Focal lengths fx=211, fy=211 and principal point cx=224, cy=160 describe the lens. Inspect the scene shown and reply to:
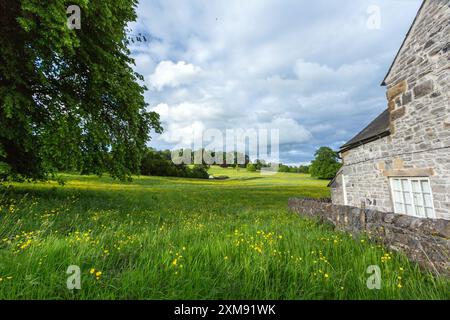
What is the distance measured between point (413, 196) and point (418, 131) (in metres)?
2.23

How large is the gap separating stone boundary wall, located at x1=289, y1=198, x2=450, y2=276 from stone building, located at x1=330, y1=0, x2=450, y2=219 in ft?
2.60

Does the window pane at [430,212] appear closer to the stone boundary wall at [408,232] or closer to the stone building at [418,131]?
the stone building at [418,131]

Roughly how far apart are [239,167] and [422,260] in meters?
71.8

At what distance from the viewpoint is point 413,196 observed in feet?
23.9

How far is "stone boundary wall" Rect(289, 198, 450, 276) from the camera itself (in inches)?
140

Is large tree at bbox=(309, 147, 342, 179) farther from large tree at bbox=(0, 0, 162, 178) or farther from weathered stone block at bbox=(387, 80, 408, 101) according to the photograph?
large tree at bbox=(0, 0, 162, 178)

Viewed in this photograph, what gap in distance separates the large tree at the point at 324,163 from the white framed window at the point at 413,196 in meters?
61.5

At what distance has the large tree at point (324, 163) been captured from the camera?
2556 inches

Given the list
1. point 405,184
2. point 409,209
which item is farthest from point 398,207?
point 405,184

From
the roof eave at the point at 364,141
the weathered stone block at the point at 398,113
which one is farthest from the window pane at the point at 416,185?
the weathered stone block at the point at 398,113

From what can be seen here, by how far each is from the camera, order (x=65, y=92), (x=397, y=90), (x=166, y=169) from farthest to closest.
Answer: (x=166, y=169) < (x=65, y=92) < (x=397, y=90)

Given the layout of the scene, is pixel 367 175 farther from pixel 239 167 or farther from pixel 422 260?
pixel 239 167

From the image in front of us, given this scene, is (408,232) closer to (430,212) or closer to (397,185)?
(430,212)
